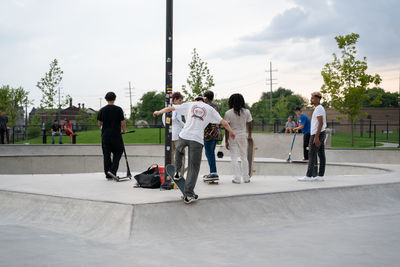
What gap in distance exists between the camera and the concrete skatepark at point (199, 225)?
4316mm

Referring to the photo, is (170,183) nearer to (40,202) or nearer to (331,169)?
(40,202)

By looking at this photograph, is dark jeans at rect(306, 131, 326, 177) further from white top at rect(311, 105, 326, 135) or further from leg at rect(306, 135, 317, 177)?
white top at rect(311, 105, 326, 135)

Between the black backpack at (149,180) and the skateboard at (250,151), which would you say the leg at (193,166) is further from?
the skateboard at (250,151)

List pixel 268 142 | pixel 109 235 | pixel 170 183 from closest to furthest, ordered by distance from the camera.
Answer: pixel 109 235 → pixel 170 183 → pixel 268 142

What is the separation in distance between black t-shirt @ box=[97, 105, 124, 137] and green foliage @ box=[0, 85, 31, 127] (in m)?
41.1

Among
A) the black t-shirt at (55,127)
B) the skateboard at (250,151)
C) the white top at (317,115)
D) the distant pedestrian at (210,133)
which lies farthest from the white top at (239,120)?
the black t-shirt at (55,127)

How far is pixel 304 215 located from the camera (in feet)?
21.3

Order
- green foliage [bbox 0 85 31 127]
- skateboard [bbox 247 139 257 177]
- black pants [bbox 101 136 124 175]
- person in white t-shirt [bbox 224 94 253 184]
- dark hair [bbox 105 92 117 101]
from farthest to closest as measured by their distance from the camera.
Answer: green foliage [bbox 0 85 31 127] → skateboard [bbox 247 139 257 177] → black pants [bbox 101 136 124 175] → dark hair [bbox 105 92 117 101] → person in white t-shirt [bbox 224 94 253 184]

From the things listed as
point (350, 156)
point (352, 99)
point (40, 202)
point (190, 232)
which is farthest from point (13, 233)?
point (352, 99)

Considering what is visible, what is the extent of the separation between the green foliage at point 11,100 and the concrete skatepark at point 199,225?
134ft

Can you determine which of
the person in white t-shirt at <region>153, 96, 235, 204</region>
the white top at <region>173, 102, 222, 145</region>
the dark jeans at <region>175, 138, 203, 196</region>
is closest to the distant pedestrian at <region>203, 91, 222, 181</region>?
the person in white t-shirt at <region>153, 96, 235, 204</region>

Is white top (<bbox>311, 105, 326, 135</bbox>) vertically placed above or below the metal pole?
below

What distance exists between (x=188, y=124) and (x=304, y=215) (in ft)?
8.09

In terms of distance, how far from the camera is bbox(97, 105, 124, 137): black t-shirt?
847 cm
